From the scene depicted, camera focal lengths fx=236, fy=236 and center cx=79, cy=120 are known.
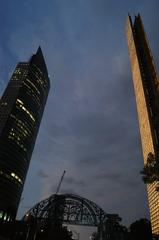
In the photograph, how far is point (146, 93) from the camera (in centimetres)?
15050

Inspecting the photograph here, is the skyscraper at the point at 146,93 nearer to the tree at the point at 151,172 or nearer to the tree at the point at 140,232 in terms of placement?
the tree at the point at 140,232

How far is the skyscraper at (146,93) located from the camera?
128000 mm

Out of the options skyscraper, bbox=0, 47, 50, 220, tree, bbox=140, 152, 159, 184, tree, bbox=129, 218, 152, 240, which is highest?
skyscraper, bbox=0, 47, 50, 220

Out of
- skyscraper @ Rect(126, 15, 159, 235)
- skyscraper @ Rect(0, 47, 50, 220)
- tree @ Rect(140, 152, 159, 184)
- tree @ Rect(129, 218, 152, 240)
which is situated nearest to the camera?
tree @ Rect(140, 152, 159, 184)

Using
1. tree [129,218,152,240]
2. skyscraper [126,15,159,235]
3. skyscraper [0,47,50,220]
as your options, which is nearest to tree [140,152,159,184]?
tree [129,218,152,240]

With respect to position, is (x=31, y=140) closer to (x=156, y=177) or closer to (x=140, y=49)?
(x=140, y=49)

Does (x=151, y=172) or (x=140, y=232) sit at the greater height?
(x=140, y=232)

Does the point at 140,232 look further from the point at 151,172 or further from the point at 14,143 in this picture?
the point at 14,143

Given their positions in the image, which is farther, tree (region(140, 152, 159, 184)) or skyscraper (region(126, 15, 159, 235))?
skyscraper (region(126, 15, 159, 235))

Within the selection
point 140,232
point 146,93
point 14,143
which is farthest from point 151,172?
point 14,143

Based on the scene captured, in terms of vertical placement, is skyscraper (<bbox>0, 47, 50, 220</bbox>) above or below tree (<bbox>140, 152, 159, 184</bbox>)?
above

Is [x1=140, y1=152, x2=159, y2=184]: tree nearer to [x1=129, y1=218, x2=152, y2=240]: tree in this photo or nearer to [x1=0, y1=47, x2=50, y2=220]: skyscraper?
[x1=129, y1=218, x2=152, y2=240]: tree

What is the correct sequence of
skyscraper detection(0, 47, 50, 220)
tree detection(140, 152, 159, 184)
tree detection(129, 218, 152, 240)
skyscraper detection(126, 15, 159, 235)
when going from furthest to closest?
skyscraper detection(0, 47, 50, 220) → skyscraper detection(126, 15, 159, 235) → tree detection(129, 218, 152, 240) → tree detection(140, 152, 159, 184)

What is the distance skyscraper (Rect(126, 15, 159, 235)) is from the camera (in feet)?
420
